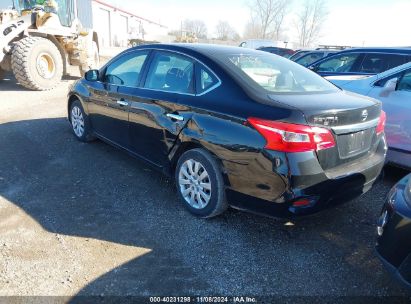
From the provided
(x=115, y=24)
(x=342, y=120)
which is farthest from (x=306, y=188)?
(x=115, y=24)

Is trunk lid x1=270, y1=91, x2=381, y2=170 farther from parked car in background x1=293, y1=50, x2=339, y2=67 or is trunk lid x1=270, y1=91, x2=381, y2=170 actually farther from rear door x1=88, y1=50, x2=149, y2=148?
parked car in background x1=293, y1=50, x2=339, y2=67

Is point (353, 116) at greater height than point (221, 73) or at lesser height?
lesser

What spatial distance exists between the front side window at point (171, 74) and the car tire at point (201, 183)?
25.5 inches

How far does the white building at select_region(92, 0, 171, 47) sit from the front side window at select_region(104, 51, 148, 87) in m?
32.4

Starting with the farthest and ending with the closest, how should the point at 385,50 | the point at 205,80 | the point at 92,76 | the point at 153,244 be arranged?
the point at 385,50, the point at 92,76, the point at 205,80, the point at 153,244

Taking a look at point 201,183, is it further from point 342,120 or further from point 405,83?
point 405,83

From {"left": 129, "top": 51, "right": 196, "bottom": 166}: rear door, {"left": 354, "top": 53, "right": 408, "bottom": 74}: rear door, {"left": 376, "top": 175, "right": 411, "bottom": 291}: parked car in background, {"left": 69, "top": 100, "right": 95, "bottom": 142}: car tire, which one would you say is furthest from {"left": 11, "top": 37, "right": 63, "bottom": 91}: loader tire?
{"left": 376, "top": 175, "right": 411, "bottom": 291}: parked car in background

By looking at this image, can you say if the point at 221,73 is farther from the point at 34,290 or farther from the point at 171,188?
the point at 34,290

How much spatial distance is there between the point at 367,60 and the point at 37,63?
26.2 ft

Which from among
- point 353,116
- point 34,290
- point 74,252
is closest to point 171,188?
point 74,252

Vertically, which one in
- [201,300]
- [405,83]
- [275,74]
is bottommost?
[201,300]

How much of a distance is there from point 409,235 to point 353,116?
1.06 meters

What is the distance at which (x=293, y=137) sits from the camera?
94.5 inches

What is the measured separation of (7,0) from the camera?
2806 cm
